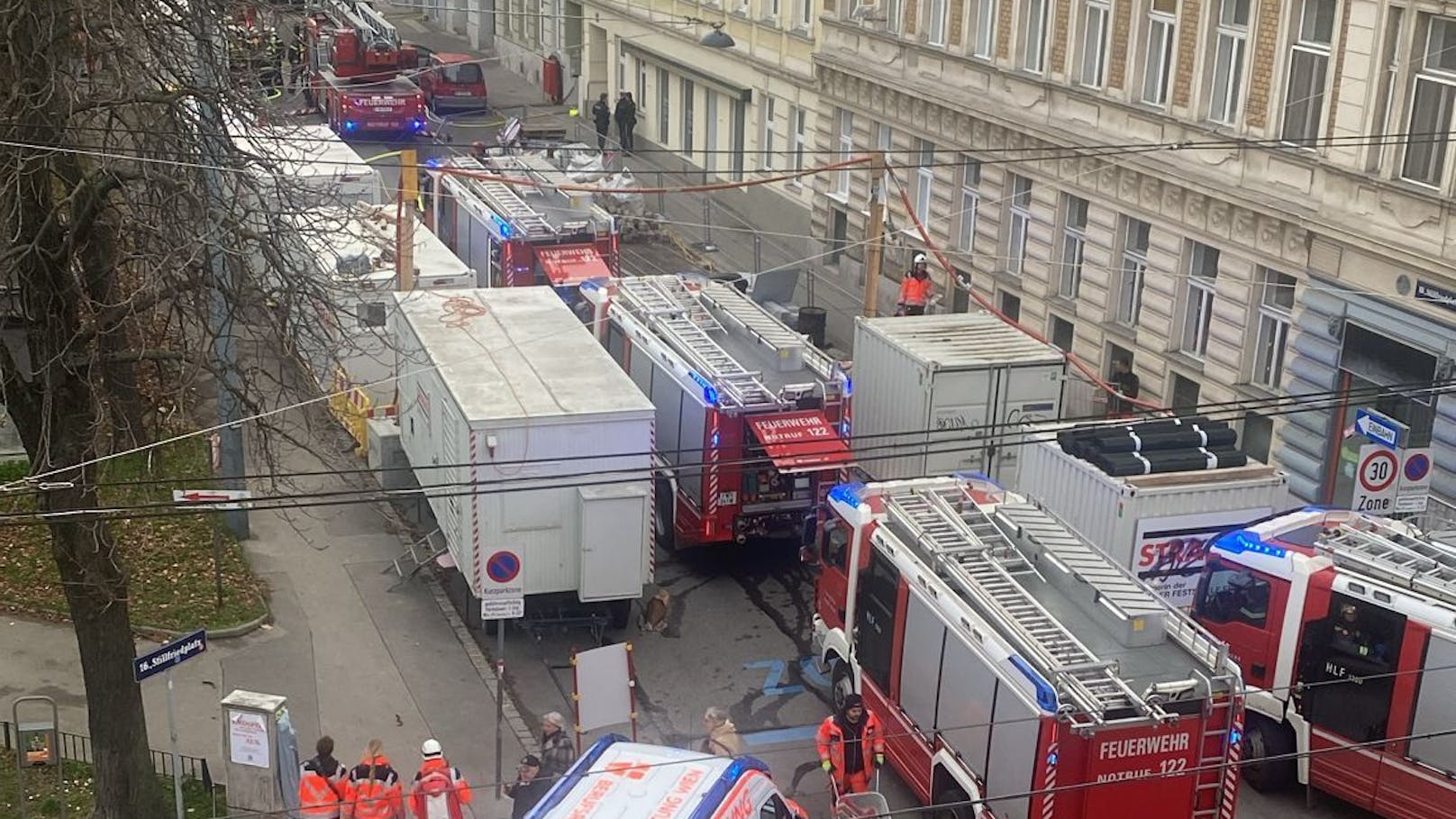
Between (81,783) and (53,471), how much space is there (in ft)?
12.8

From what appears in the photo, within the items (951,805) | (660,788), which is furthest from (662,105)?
(660,788)

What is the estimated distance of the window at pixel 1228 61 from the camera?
962 inches

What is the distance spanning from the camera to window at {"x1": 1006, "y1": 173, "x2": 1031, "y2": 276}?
29.6m

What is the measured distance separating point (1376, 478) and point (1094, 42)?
10.8 meters

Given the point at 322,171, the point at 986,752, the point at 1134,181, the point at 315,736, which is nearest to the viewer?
the point at 986,752

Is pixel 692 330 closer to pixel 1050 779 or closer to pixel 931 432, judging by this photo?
pixel 931 432

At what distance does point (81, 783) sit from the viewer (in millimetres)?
15656

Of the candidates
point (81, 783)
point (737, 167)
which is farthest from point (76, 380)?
point (737, 167)

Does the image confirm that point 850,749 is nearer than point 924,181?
Yes

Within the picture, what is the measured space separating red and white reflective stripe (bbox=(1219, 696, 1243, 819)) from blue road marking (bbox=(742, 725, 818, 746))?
4580 mm

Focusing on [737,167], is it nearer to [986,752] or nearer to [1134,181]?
[1134,181]

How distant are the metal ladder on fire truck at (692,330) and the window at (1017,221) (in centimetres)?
774

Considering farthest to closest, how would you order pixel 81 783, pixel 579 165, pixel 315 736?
pixel 579 165, pixel 315 736, pixel 81 783

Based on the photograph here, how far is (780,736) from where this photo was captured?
56.5 ft
